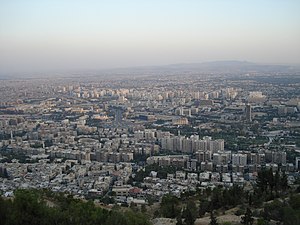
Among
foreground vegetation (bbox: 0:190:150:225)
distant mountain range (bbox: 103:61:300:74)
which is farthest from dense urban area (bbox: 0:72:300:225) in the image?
distant mountain range (bbox: 103:61:300:74)

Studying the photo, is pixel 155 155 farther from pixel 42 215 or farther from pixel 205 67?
pixel 205 67

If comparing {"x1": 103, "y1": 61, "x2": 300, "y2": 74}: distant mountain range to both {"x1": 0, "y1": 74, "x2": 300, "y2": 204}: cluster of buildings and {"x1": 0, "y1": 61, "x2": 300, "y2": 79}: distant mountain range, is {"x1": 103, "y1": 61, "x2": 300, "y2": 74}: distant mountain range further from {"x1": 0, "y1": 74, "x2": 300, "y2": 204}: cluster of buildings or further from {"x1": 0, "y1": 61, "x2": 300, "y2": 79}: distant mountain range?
{"x1": 0, "y1": 74, "x2": 300, "y2": 204}: cluster of buildings

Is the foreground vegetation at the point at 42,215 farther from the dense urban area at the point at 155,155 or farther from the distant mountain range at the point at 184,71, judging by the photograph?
the distant mountain range at the point at 184,71

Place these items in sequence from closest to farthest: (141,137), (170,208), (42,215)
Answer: (42,215) → (170,208) → (141,137)

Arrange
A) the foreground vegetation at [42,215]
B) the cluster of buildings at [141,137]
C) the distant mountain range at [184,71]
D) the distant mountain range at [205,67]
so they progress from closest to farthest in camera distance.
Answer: the foreground vegetation at [42,215], the cluster of buildings at [141,137], the distant mountain range at [184,71], the distant mountain range at [205,67]

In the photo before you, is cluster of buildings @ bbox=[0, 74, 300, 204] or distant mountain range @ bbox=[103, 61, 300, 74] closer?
cluster of buildings @ bbox=[0, 74, 300, 204]

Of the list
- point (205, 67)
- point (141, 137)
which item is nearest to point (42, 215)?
point (141, 137)

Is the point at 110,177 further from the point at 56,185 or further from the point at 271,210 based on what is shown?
the point at 271,210

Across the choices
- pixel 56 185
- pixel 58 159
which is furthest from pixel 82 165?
pixel 56 185

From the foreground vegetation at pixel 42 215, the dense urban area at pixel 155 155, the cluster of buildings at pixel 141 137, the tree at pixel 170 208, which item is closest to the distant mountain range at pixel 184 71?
the cluster of buildings at pixel 141 137
